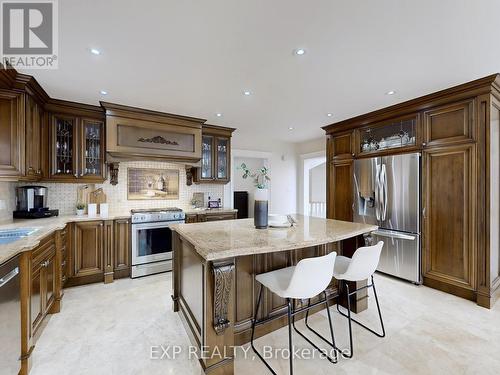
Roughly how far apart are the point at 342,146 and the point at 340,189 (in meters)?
0.77

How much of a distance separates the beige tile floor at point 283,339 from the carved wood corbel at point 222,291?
0.45 m

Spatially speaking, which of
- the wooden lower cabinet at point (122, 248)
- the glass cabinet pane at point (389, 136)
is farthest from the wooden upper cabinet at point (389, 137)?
the wooden lower cabinet at point (122, 248)

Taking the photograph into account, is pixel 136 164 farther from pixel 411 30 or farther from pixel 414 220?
pixel 414 220

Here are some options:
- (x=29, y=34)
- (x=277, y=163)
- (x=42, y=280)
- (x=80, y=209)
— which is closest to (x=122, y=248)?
(x=80, y=209)

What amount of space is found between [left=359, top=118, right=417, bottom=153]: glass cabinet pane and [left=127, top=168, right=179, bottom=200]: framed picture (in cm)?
332

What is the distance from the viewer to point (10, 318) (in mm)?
1521

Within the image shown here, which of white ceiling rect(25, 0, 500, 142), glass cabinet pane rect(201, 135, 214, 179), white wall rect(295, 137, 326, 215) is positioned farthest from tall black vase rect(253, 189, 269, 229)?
white wall rect(295, 137, 326, 215)

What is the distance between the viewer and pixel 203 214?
13.0ft

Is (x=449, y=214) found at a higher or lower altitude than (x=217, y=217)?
higher

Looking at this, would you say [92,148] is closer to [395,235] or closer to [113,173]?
[113,173]

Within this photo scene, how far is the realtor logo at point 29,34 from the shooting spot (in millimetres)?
1562

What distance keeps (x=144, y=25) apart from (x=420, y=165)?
3.45 meters

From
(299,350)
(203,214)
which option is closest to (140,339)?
(299,350)

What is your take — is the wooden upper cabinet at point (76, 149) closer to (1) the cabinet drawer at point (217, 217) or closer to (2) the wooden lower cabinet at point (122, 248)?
(2) the wooden lower cabinet at point (122, 248)
